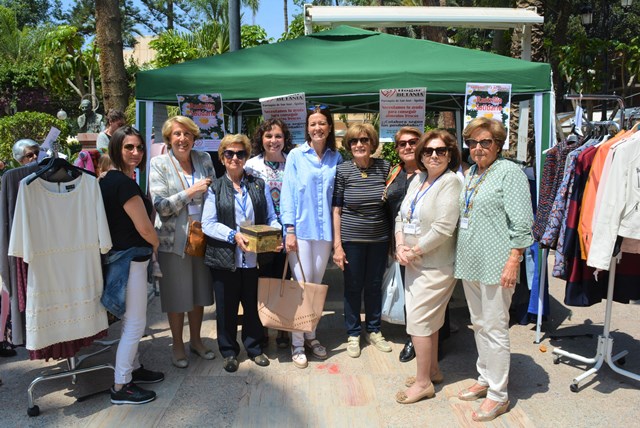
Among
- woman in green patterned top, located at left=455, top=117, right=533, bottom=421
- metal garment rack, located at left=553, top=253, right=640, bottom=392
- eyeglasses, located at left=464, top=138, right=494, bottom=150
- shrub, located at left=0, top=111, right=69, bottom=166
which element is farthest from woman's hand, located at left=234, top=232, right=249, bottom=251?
shrub, located at left=0, top=111, right=69, bottom=166

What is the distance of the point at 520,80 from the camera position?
14.8ft

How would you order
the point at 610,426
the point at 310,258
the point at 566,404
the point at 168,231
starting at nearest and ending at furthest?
the point at 610,426 → the point at 566,404 → the point at 168,231 → the point at 310,258

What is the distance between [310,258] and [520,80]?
2.49 m

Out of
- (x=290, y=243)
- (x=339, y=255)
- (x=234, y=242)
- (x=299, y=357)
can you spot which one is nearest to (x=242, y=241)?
(x=234, y=242)

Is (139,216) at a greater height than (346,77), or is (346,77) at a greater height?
(346,77)

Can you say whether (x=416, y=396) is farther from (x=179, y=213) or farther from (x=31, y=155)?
(x=31, y=155)

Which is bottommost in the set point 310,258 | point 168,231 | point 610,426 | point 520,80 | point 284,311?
point 610,426

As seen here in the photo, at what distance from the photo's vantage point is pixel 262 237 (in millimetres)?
3391

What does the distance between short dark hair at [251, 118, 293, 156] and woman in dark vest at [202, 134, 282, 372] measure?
33cm

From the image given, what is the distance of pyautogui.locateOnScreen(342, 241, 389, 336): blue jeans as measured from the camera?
12.9 feet

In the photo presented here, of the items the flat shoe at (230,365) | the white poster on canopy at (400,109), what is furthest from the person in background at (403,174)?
the flat shoe at (230,365)

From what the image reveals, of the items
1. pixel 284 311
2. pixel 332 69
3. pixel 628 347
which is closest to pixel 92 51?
pixel 332 69

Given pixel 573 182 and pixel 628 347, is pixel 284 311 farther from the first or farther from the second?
pixel 628 347

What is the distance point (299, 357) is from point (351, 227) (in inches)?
42.2
